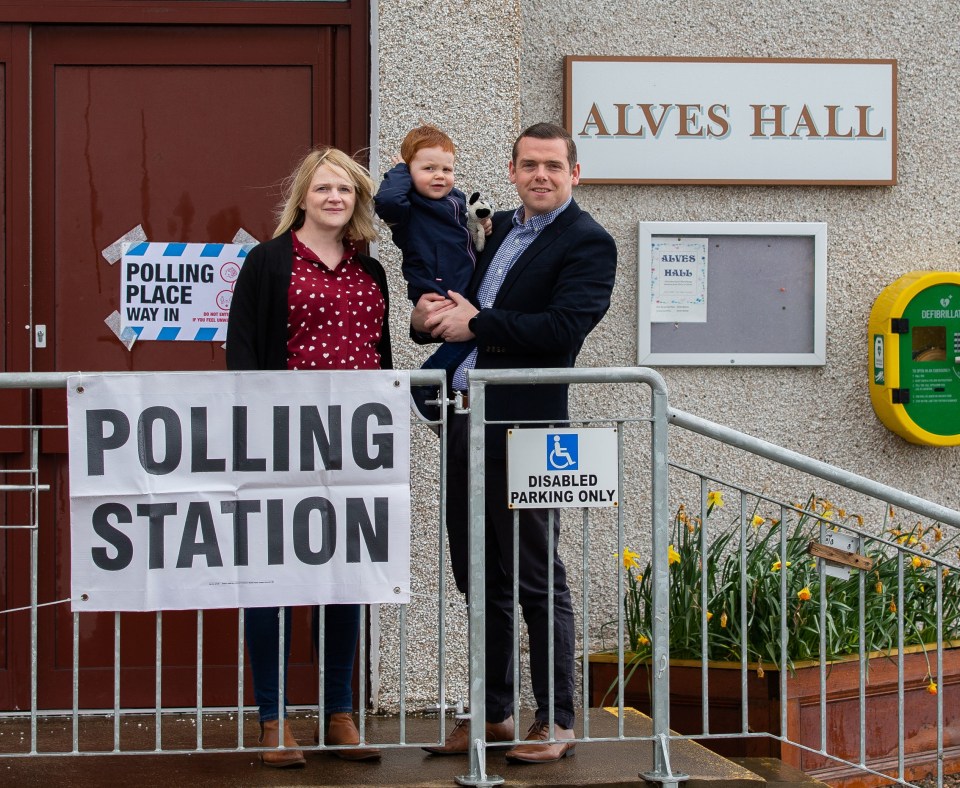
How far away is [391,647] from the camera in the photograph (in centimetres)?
511

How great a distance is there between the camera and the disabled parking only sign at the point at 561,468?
3.87 meters

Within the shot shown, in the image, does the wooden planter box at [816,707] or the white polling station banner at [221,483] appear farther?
the wooden planter box at [816,707]

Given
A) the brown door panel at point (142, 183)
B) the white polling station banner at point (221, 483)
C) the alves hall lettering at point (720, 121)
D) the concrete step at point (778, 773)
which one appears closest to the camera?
the white polling station banner at point (221, 483)

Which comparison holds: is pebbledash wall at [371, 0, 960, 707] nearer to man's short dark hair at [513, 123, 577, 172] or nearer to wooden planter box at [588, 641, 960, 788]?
wooden planter box at [588, 641, 960, 788]

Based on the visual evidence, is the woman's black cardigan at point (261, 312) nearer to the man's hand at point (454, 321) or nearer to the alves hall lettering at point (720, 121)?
the man's hand at point (454, 321)

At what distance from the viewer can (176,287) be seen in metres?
5.29

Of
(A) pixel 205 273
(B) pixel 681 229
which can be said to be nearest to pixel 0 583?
(A) pixel 205 273

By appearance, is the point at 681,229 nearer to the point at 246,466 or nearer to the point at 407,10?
the point at 407,10

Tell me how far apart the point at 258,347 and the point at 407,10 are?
6.04 feet

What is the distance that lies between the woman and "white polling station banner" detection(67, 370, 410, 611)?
7.4 inches

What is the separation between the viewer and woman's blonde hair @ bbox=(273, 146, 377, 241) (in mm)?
4090

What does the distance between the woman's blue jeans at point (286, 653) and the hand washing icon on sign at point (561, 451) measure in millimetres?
791

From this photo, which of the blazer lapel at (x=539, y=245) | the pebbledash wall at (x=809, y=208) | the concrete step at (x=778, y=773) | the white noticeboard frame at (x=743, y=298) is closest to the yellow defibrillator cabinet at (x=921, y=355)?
the pebbledash wall at (x=809, y=208)

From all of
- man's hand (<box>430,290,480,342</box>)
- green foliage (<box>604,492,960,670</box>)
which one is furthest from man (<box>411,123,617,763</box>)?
green foliage (<box>604,492,960,670</box>)
